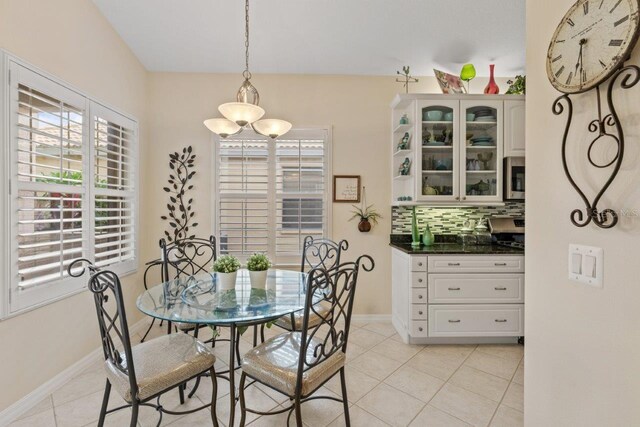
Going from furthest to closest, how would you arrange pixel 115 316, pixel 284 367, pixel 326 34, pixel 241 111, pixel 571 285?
1. pixel 326 34
2. pixel 241 111
3. pixel 284 367
4. pixel 115 316
5. pixel 571 285

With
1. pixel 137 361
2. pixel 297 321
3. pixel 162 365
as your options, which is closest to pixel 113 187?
pixel 137 361

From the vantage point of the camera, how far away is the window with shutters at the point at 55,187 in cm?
179

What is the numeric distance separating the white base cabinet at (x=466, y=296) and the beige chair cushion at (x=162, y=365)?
1909 mm

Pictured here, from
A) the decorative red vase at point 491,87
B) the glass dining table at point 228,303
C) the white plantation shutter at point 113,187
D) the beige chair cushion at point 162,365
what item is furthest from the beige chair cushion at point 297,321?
the decorative red vase at point 491,87

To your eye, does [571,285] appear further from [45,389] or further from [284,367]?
[45,389]

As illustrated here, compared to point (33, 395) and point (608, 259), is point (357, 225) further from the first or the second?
point (33, 395)

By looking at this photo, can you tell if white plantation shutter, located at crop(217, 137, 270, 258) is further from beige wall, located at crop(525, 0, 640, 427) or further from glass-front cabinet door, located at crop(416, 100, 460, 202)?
beige wall, located at crop(525, 0, 640, 427)

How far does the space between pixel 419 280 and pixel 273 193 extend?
5.96ft

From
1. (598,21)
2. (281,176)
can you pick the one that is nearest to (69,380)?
(281,176)

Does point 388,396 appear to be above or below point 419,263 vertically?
below

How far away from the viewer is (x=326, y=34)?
105 inches

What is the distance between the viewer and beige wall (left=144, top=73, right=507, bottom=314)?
3.28m

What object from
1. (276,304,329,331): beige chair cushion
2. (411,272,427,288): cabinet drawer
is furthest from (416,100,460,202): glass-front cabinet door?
(276,304,329,331): beige chair cushion

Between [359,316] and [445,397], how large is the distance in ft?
4.57
